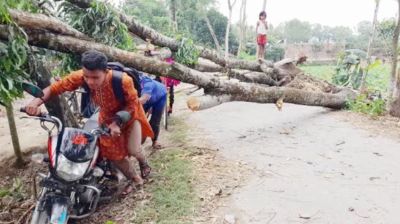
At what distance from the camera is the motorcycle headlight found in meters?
3.33

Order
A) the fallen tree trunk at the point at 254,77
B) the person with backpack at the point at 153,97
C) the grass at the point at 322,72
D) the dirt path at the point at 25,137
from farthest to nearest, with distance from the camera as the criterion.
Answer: the grass at the point at 322,72, the fallen tree trunk at the point at 254,77, the dirt path at the point at 25,137, the person with backpack at the point at 153,97

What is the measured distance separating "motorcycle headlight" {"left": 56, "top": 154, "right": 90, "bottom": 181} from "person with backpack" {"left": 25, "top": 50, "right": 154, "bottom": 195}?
447 mm

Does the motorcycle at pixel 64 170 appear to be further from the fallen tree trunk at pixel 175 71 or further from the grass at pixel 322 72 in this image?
the grass at pixel 322 72

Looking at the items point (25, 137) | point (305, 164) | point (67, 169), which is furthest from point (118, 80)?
point (25, 137)

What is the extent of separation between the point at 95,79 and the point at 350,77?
1099 centimetres

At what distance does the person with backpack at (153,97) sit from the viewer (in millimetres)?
5018

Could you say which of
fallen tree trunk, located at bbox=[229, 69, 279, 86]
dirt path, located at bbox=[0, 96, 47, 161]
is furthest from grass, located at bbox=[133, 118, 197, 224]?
fallen tree trunk, located at bbox=[229, 69, 279, 86]

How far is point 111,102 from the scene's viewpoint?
4023 millimetres

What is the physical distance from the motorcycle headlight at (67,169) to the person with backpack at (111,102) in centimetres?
45

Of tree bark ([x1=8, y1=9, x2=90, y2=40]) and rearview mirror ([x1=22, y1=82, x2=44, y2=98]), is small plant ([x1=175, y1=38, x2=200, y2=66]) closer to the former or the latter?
tree bark ([x1=8, y1=9, x2=90, y2=40])

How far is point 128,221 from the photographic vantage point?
388 cm

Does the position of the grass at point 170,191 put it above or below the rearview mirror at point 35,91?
below

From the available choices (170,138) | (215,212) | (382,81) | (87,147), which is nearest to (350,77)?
(382,81)

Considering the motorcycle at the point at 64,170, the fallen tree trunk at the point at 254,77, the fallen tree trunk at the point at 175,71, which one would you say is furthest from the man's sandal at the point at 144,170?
the fallen tree trunk at the point at 254,77
